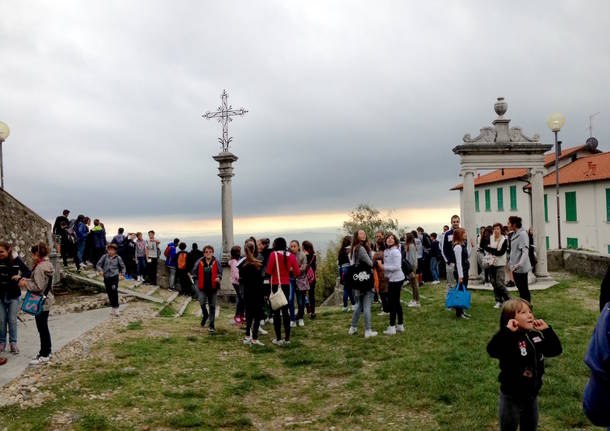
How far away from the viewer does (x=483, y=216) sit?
148 ft

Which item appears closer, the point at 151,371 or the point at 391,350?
the point at 151,371

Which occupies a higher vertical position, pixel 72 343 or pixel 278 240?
pixel 278 240

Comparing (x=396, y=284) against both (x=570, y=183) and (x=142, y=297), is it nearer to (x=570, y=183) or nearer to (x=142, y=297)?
(x=142, y=297)

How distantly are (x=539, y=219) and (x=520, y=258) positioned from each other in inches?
227

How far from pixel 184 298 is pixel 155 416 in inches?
440

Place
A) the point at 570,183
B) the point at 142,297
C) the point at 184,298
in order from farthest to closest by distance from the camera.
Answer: the point at 570,183 < the point at 184,298 < the point at 142,297

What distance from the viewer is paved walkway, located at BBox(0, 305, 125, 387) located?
7.36 meters

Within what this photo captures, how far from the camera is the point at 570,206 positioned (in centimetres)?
3303

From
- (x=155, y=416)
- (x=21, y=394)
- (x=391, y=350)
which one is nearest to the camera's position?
(x=155, y=416)

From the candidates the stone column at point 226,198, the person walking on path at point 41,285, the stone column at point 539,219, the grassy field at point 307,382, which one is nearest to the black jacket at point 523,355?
the grassy field at point 307,382

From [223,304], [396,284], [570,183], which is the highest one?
[570,183]

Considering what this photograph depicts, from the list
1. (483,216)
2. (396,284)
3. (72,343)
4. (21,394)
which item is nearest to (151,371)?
(21,394)

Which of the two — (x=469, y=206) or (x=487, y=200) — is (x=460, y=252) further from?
(x=487, y=200)

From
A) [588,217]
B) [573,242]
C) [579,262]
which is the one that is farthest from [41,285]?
[573,242]
